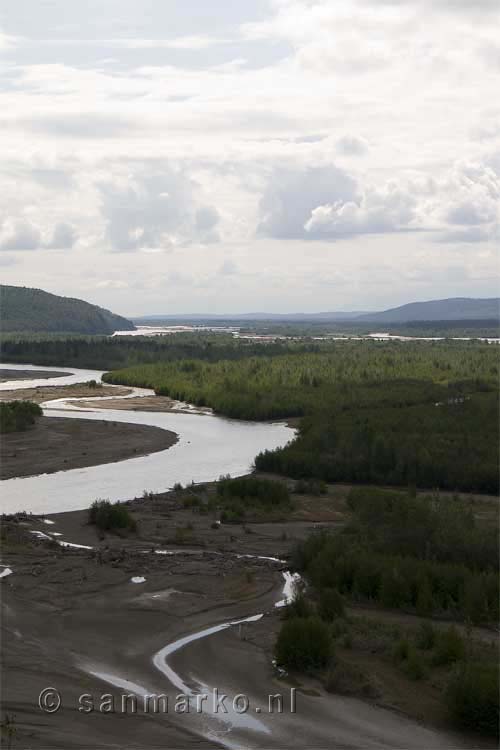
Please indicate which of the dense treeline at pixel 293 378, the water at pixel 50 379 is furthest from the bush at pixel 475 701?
the water at pixel 50 379

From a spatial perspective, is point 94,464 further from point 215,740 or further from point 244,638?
point 215,740

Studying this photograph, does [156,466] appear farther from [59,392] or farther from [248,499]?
[59,392]

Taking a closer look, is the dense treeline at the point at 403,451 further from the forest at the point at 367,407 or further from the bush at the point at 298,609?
the bush at the point at 298,609

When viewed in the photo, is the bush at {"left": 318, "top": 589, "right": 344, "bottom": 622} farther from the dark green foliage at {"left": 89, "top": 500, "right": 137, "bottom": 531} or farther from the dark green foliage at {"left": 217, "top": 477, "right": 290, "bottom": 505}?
the dark green foliage at {"left": 217, "top": 477, "right": 290, "bottom": 505}

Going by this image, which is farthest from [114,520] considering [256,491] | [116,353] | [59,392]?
[116,353]

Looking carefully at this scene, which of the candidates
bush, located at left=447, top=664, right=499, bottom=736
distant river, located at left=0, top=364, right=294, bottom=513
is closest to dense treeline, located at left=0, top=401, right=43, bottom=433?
distant river, located at left=0, top=364, right=294, bottom=513
